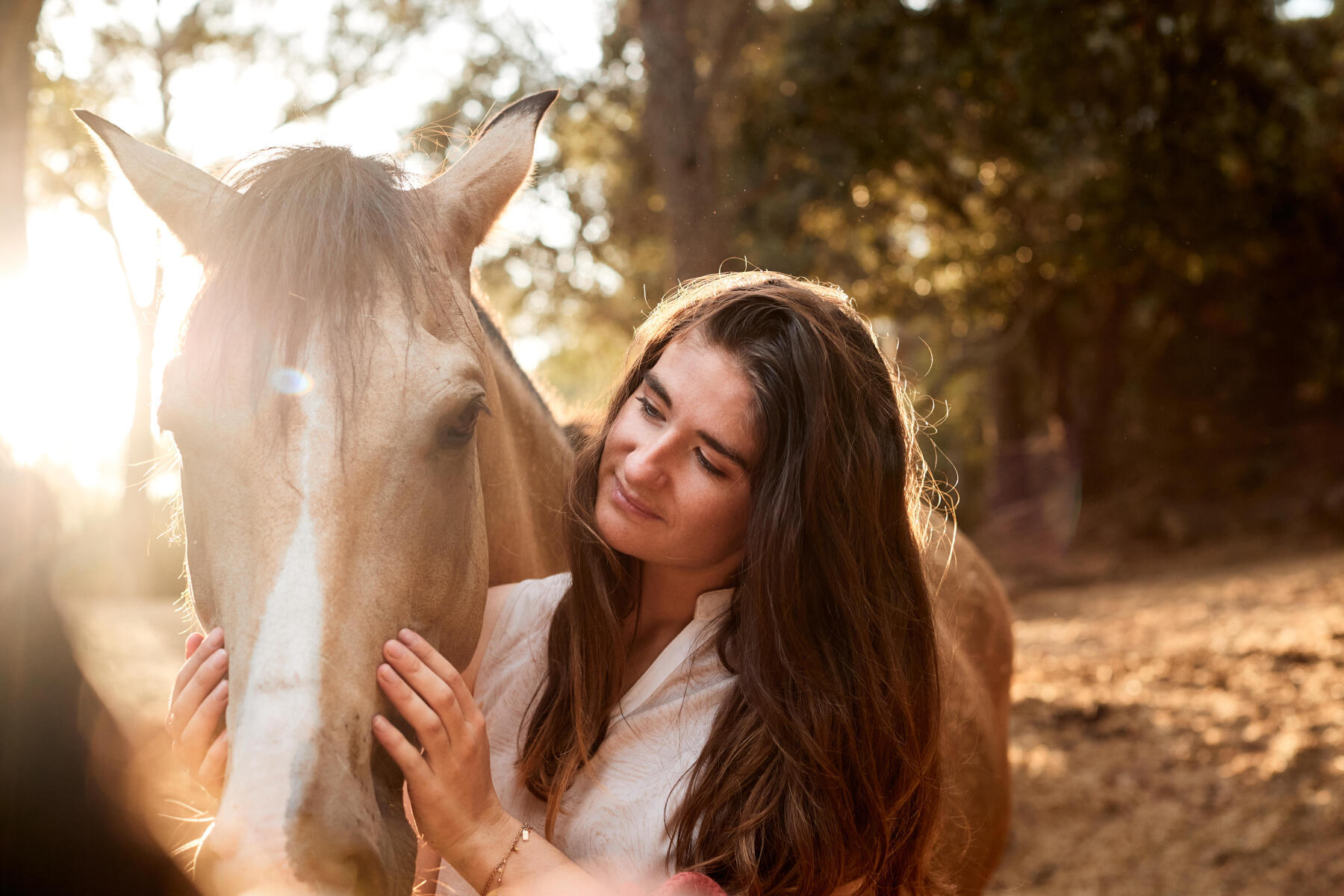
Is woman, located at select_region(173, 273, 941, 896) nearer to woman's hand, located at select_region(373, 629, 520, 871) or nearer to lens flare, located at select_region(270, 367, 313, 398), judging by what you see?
woman's hand, located at select_region(373, 629, 520, 871)

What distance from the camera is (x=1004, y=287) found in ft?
41.2

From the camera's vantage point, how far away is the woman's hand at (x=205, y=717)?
1290 millimetres

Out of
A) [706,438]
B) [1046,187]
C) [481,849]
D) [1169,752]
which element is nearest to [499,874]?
[481,849]

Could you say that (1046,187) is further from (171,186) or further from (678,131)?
(171,186)

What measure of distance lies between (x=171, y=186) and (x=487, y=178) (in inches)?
22.3

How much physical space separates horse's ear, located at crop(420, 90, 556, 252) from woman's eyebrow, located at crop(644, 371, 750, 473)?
444 mm

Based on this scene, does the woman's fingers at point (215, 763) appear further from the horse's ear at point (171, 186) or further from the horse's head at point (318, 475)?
the horse's ear at point (171, 186)

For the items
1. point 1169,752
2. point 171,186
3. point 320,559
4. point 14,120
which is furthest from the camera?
point 1169,752

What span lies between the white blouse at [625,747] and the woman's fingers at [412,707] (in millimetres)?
343

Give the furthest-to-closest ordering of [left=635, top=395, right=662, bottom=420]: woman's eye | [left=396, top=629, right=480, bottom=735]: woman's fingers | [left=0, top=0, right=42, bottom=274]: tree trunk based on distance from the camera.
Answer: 1. [left=0, top=0, right=42, bottom=274]: tree trunk
2. [left=635, top=395, right=662, bottom=420]: woman's eye
3. [left=396, top=629, right=480, bottom=735]: woman's fingers

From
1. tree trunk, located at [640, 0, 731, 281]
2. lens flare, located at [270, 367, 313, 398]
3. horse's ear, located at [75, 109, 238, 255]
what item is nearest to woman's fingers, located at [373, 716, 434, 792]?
lens flare, located at [270, 367, 313, 398]

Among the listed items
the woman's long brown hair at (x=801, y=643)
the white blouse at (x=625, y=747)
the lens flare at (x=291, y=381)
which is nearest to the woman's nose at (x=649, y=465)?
the woman's long brown hair at (x=801, y=643)

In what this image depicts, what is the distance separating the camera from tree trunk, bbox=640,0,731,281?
4.80 metres

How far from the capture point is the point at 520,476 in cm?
229
